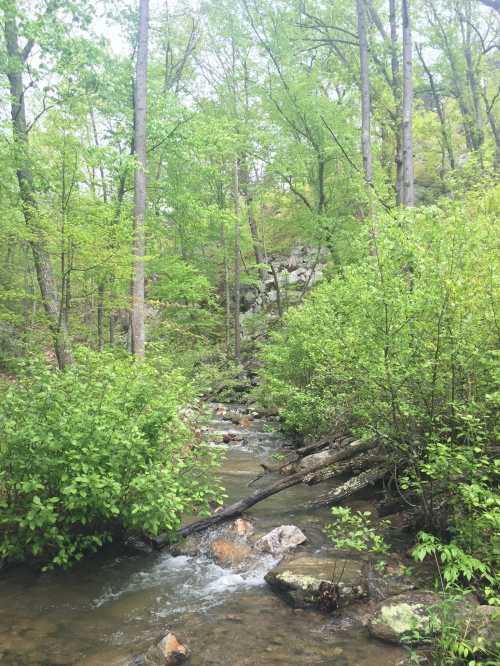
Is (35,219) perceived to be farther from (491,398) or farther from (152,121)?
(491,398)

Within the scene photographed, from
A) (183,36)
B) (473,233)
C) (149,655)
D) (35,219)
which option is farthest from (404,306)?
(183,36)

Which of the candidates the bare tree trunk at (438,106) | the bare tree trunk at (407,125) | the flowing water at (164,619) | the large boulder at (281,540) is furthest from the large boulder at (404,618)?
the bare tree trunk at (438,106)

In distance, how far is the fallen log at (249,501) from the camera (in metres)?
6.41

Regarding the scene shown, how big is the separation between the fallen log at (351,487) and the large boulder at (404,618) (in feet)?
9.01

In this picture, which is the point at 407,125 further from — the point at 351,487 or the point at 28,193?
the point at 28,193

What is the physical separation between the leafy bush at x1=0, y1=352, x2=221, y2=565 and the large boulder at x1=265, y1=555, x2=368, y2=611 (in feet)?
4.30

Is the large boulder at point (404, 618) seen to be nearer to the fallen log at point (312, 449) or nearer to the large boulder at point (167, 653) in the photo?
the large boulder at point (167, 653)

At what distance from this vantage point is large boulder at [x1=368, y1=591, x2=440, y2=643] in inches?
155

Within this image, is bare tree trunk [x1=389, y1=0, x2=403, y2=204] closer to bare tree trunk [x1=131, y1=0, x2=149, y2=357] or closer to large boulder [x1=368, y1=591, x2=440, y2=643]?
bare tree trunk [x1=131, y1=0, x2=149, y2=357]

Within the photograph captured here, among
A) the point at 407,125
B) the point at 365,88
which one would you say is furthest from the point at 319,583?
the point at 365,88

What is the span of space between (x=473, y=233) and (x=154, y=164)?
16.8 metres

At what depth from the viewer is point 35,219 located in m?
9.49

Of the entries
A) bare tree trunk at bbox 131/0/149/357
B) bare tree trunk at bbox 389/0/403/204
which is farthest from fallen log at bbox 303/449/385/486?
bare tree trunk at bbox 389/0/403/204

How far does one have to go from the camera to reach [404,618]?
4.19 m
